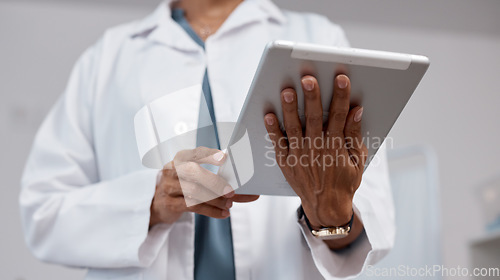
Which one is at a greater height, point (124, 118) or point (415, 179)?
point (124, 118)

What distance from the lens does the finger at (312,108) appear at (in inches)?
16.6

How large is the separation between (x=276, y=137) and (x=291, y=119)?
0.02 metres

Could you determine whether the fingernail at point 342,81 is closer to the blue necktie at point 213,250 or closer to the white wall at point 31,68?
the blue necktie at point 213,250

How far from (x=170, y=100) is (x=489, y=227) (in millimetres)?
853

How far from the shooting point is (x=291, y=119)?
443 millimetres

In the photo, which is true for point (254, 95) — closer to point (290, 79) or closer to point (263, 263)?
point (290, 79)

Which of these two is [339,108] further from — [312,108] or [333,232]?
[333,232]

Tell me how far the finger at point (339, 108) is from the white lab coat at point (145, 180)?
88 millimetres

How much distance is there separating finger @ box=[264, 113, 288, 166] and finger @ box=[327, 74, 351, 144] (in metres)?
0.04

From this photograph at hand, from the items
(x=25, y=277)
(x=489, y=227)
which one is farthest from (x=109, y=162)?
(x=25, y=277)

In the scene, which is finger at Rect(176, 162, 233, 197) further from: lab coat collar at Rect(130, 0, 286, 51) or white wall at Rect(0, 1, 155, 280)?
white wall at Rect(0, 1, 155, 280)

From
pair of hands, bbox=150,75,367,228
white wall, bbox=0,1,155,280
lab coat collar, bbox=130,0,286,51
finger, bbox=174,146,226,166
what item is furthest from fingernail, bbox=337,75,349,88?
white wall, bbox=0,1,155,280

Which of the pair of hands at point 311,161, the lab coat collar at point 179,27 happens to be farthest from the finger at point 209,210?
the lab coat collar at point 179,27

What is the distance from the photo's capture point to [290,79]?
0.43 m
